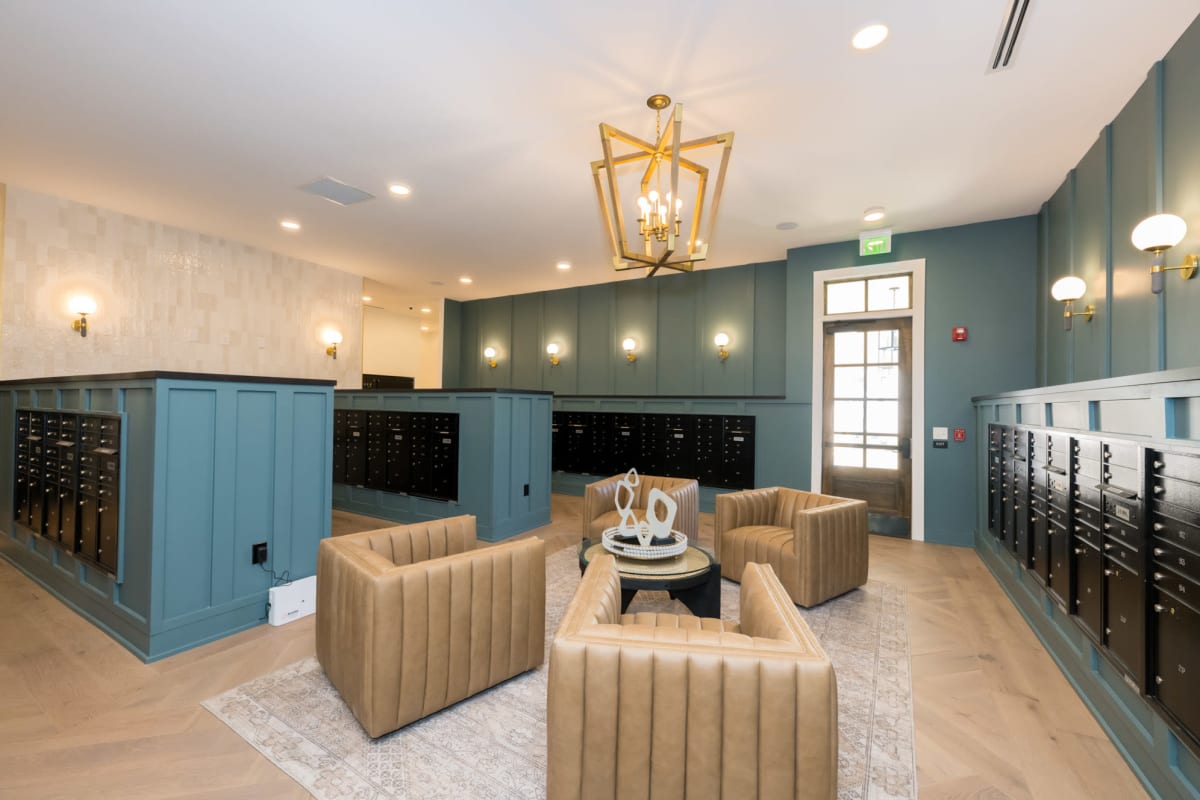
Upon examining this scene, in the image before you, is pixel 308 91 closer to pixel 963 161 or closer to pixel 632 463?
pixel 963 161

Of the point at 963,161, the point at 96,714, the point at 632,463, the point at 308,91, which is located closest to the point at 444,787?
the point at 96,714

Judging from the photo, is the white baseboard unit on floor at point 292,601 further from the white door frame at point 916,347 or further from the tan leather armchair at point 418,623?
the white door frame at point 916,347

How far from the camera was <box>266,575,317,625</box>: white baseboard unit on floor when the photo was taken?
2969 mm

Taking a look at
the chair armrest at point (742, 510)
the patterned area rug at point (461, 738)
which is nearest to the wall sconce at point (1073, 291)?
the chair armrest at point (742, 510)

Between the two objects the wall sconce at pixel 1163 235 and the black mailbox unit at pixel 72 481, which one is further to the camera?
the black mailbox unit at pixel 72 481

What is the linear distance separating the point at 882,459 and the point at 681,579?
3892mm

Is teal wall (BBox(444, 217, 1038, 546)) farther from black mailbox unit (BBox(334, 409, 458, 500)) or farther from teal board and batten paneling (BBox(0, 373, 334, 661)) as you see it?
teal board and batten paneling (BBox(0, 373, 334, 661))

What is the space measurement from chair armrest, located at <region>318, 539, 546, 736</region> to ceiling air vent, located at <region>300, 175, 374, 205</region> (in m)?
3.50

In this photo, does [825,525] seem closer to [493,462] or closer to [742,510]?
[742,510]

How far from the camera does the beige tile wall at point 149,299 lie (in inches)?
176

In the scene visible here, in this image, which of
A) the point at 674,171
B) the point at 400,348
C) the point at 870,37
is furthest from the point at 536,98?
the point at 400,348

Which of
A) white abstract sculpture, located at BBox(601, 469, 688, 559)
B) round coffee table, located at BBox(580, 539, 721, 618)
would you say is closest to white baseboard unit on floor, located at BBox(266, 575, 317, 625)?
round coffee table, located at BBox(580, 539, 721, 618)

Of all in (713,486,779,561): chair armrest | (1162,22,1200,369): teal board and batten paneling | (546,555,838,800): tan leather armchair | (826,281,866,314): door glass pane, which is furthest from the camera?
(826,281,866,314): door glass pane

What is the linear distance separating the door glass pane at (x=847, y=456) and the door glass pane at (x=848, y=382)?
589 mm
